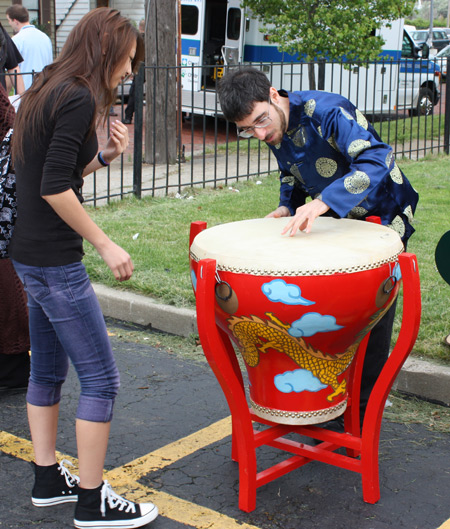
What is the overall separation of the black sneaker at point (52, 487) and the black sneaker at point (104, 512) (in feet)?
0.66

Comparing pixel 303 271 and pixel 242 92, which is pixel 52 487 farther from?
pixel 242 92

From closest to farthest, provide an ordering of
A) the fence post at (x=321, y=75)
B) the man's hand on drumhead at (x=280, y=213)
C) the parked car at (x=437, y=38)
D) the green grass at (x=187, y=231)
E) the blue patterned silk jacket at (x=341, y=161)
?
the blue patterned silk jacket at (x=341, y=161) → the man's hand on drumhead at (x=280, y=213) → the green grass at (x=187, y=231) → the fence post at (x=321, y=75) → the parked car at (x=437, y=38)

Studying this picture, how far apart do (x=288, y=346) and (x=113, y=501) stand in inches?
33.1

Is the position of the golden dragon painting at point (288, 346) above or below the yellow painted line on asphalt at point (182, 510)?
above

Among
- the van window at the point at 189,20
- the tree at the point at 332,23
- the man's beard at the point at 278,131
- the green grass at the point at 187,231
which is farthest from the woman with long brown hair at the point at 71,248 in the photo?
the van window at the point at 189,20

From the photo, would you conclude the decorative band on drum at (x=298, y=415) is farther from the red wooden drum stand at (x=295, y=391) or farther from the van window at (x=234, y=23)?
the van window at (x=234, y=23)

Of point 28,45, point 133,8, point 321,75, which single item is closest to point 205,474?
point 321,75

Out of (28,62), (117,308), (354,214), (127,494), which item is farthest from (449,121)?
(127,494)

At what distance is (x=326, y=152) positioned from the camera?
311cm

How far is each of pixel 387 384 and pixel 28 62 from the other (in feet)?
27.9

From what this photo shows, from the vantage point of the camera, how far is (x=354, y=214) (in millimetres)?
3283

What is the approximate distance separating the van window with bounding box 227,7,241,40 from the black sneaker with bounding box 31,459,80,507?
13.7 metres

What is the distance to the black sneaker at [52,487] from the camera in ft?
9.42

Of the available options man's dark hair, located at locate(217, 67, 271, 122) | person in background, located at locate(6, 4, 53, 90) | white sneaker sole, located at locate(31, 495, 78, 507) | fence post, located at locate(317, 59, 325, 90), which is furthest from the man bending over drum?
person in background, located at locate(6, 4, 53, 90)
